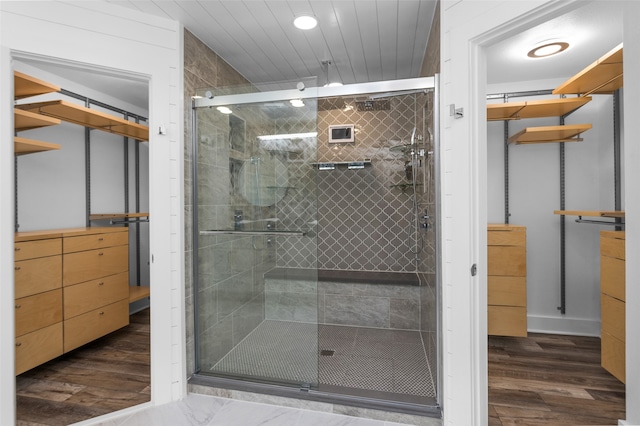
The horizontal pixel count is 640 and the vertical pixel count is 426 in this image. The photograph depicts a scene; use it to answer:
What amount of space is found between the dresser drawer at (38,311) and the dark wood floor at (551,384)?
3156mm

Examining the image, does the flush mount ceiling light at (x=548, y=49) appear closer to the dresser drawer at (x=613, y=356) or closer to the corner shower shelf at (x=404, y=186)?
the corner shower shelf at (x=404, y=186)

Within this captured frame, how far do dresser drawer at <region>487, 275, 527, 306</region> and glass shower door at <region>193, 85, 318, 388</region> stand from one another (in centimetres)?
170

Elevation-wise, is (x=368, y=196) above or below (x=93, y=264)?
above

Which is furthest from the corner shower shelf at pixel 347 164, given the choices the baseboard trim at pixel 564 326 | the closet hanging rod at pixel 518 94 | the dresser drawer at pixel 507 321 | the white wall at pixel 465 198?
the baseboard trim at pixel 564 326

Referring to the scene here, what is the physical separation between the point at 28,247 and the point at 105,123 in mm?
1296

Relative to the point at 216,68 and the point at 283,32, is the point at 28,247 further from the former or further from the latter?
the point at 283,32

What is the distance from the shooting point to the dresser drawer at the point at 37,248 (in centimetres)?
223

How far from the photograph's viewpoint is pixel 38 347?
91.7 inches

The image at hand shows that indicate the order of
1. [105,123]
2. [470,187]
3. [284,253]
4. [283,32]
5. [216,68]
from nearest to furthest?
1. [470,187]
2. [284,253]
3. [283,32]
4. [216,68]
5. [105,123]

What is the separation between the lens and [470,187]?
1.62 meters

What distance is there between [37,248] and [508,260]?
12.4 ft

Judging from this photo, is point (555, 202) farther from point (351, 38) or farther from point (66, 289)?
point (66, 289)

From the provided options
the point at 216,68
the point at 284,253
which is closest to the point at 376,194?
the point at 284,253

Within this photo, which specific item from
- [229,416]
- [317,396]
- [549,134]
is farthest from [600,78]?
[229,416]
